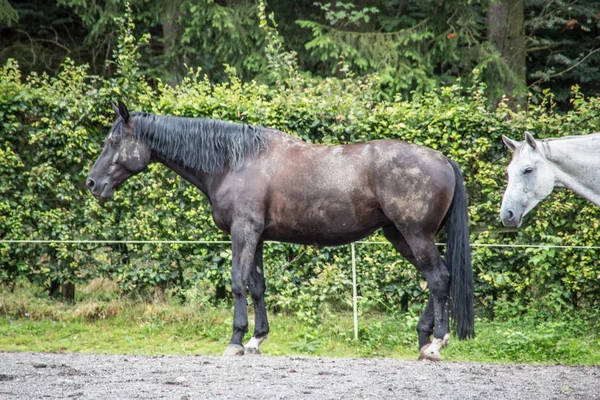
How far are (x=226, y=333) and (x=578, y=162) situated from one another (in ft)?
14.4

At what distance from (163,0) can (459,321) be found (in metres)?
10.1

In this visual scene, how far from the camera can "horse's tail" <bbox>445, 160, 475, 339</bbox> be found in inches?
271

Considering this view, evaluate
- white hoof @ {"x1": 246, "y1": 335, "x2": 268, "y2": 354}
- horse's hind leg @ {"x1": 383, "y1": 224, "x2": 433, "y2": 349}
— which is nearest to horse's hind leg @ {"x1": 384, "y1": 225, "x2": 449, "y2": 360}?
horse's hind leg @ {"x1": 383, "y1": 224, "x2": 433, "y2": 349}

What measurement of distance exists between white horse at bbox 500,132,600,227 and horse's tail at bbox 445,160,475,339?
1.59 ft

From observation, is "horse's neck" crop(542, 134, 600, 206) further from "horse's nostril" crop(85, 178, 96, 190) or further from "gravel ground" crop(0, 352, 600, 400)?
"horse's nostril" crop(85, 178, 96, 190)

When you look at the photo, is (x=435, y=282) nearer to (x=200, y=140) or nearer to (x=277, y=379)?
(x=277, y=379)

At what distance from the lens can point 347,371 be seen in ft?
19.9

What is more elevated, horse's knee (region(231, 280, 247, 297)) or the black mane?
the black mane

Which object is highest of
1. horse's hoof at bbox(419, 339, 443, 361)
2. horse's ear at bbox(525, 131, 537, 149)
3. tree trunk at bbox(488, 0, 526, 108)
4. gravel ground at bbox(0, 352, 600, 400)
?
tree trunk at bbox(488, 0, 526, 108)

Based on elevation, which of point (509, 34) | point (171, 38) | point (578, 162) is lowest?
point (578, 162)

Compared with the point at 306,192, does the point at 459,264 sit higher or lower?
lower

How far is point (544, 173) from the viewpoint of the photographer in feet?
21.8

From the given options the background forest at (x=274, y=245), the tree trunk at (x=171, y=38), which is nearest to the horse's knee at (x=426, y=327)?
the background forest at (x=274, y=245)

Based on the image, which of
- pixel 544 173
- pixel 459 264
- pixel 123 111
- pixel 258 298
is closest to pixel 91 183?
pixel 123 111
